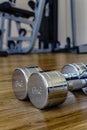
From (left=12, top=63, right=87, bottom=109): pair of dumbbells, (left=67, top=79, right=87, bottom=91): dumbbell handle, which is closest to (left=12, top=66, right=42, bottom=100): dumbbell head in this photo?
(left=12, top=63, right=87, bottom=109): pair of dumbbells

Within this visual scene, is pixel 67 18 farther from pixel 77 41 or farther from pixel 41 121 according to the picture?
pixel 41 121

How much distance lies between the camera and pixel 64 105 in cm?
62

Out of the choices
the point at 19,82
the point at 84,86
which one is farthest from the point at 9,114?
the point at 84,86

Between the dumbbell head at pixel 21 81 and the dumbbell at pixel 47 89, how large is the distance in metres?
0.04

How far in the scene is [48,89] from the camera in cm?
54

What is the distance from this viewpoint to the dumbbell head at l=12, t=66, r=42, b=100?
2.09 feet

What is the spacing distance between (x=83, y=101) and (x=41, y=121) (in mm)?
206

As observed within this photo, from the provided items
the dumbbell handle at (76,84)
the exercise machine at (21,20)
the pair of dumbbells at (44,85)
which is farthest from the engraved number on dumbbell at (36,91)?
the exercise machine at (21,20)

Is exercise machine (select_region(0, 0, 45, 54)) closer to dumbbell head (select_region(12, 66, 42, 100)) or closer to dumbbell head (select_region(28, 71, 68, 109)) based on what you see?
dumbbell head (select_region(12, 66, 42, 100))

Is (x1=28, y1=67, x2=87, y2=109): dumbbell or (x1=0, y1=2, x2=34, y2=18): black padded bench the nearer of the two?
(x1=28, y1=67, x2=87, y2=109): dumbbell

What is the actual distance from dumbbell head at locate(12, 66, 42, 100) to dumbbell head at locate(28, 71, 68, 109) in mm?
50

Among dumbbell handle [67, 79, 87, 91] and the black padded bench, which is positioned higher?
the black padded bench

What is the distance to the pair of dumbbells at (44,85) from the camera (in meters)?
0.54

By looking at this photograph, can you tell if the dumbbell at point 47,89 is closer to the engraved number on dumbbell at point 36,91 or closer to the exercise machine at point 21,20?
the engraved number on dumbbell at point 36,91
